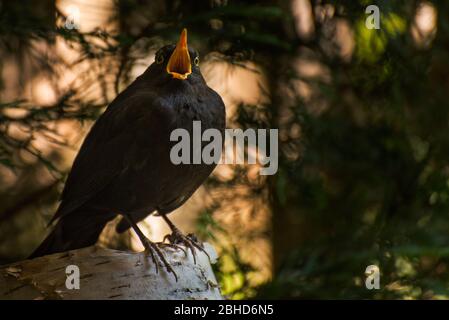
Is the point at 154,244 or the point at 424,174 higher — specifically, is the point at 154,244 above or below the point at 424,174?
below

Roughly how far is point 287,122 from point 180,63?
2.21 ft

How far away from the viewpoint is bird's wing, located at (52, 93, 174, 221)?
1161 mm

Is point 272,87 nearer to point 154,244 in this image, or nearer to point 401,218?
point 401,218

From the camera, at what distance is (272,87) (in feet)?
5.97

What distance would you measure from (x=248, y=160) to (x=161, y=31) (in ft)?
1.22

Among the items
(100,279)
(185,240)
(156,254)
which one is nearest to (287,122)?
(185,240)

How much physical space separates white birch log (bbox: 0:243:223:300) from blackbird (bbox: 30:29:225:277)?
35 millimetres

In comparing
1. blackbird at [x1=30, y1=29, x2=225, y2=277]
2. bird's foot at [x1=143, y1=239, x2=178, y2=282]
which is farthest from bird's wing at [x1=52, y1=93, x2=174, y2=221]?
bird's foot at [x1=143, y1=239, x2=178, y2=282]

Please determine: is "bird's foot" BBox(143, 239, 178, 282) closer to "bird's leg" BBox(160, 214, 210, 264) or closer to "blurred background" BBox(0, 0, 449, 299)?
"bird's leg" BBox(160, 214, 210, 264)

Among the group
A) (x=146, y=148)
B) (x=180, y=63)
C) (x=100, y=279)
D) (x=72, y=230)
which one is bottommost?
(x=100, y=279)

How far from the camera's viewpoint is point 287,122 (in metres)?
1.71

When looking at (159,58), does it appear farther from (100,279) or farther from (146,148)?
(100,279)
